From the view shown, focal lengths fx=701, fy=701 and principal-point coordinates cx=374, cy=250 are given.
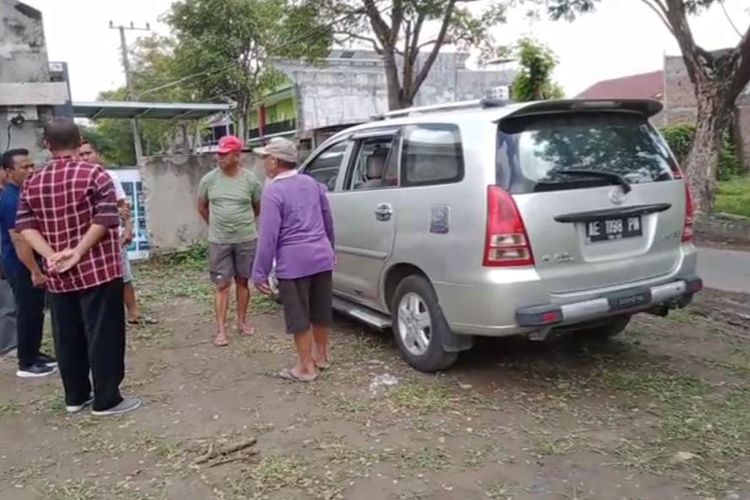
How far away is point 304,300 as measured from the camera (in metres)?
4.62

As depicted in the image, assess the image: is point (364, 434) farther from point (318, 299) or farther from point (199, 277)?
point (199, 277)

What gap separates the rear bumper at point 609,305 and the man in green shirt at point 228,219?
2622mm

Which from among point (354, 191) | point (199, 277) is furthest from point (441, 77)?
point (354, 191)

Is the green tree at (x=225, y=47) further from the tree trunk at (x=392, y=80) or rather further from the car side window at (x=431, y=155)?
the car side window at (x=431, y=155)

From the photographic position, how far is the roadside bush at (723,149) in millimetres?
19064

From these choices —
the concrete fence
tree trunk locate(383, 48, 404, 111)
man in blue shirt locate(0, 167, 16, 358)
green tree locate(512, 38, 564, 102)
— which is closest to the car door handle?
man in blue shirt locate(0, 167, 16, 358)

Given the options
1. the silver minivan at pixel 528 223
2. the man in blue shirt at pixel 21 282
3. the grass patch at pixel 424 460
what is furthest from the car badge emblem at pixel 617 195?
the man in blue shirt at pixel 21 282

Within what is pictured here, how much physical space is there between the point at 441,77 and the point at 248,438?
35608mm

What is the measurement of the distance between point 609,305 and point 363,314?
6.58ft

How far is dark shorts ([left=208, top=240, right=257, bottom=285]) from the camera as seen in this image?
568cm

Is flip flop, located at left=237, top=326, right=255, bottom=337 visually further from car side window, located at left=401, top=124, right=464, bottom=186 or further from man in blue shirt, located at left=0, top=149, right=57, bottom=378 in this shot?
car side window, located at left=401, top=124, right=464, bottom=186

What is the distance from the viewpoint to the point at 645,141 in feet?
14.9

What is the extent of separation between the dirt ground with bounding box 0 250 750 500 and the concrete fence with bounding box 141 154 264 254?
14.9 ft

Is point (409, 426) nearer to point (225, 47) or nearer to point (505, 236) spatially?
point (505, 236)
